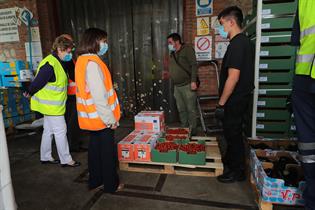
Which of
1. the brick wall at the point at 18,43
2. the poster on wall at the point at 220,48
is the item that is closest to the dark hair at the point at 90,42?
the poster on wall at the point at 220,48

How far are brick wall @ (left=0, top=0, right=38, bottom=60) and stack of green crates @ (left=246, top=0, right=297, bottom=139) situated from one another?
5215 millimetres

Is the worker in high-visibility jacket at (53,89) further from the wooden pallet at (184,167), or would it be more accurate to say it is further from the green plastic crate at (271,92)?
the green plastic crate at (271,92)

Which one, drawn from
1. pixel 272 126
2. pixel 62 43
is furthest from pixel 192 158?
pixel 62 43

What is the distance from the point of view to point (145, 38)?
494 centimetres

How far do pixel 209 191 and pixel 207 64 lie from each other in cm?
300

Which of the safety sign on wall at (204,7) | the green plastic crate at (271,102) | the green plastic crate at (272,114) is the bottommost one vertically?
the green plastic crate at (272,114)

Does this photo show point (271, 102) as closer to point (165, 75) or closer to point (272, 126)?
point (272, 126)

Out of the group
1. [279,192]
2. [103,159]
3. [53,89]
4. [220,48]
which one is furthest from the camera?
[220,48]

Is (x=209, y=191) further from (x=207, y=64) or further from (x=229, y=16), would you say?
(x=207, y=64)

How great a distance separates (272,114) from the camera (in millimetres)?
3104

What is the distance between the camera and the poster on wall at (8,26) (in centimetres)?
565

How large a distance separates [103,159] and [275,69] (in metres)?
2.54

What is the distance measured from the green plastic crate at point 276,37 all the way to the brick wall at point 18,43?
17.1ft

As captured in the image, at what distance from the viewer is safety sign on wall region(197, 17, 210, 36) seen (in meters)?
4.51
